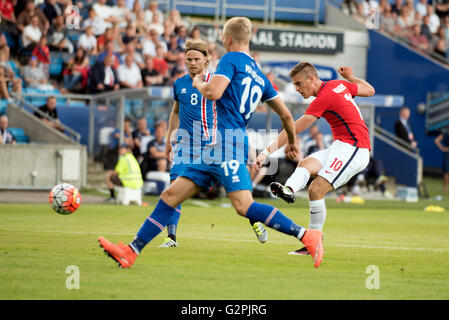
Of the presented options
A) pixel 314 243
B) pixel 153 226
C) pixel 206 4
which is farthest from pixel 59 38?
pixel 314 243

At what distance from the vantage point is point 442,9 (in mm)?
36375

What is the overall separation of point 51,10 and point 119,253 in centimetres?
1932

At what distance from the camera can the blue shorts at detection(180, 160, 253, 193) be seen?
796cm

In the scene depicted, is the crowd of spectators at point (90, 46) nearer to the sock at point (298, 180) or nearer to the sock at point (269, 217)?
the sock at point (298, 180)

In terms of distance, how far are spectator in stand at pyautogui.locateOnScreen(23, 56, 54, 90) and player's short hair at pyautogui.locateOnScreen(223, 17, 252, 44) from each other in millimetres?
17183

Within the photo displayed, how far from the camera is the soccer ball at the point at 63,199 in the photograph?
42.8 ft

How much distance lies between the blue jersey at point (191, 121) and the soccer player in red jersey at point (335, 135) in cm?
136

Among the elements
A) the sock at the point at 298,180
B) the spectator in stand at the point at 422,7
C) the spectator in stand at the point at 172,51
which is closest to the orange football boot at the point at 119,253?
the sock at the point at 298,180

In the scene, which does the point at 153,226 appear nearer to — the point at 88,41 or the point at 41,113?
the point at 41,113
